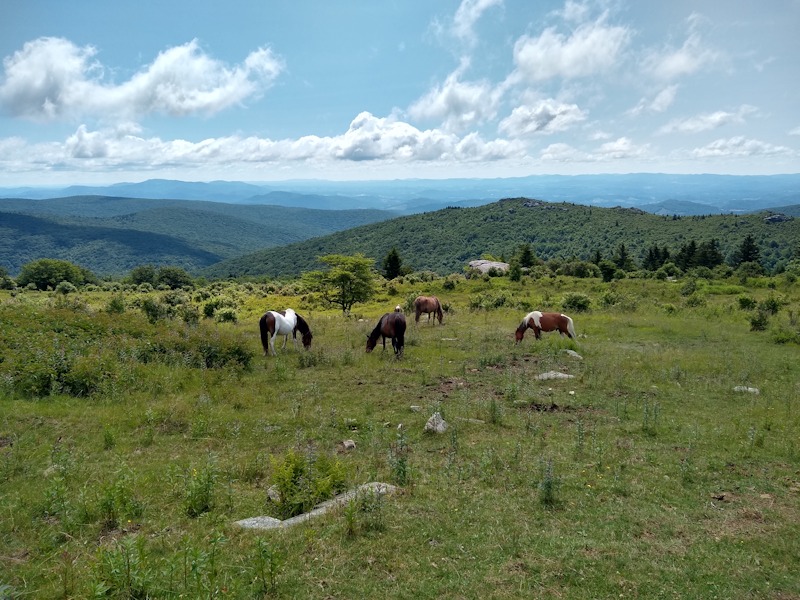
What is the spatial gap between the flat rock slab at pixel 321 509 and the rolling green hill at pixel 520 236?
96.6 m

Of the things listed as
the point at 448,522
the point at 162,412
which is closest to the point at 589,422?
the point at 448,522

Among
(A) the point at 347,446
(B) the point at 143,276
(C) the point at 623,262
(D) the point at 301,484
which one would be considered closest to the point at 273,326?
(A) the point at 347,446

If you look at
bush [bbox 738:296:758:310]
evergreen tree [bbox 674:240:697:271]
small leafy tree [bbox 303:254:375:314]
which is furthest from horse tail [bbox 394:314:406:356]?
evergreen tree [bbox 674:240:697:271]

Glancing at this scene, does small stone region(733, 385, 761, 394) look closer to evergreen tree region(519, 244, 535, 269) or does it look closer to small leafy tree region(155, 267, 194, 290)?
evergreen tree region(519, 244, 535, 269)

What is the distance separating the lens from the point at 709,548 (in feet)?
20.1

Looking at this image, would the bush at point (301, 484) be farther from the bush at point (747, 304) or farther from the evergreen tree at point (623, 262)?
the evergreen tree at point (623, 262)

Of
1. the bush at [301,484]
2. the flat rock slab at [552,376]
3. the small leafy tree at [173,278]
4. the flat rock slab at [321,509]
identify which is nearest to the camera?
the flat rock slab at [321,509]

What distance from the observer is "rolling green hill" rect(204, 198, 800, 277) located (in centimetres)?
11350

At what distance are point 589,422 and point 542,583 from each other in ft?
20.7

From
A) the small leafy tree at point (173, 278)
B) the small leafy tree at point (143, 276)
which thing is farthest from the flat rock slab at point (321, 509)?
the small leafy tree at point (143, 276)

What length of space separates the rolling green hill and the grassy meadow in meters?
89.8

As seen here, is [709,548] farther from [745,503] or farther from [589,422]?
[589,422]

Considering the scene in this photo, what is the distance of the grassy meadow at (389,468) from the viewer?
5.36m

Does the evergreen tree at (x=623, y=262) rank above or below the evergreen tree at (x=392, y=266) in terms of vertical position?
above
